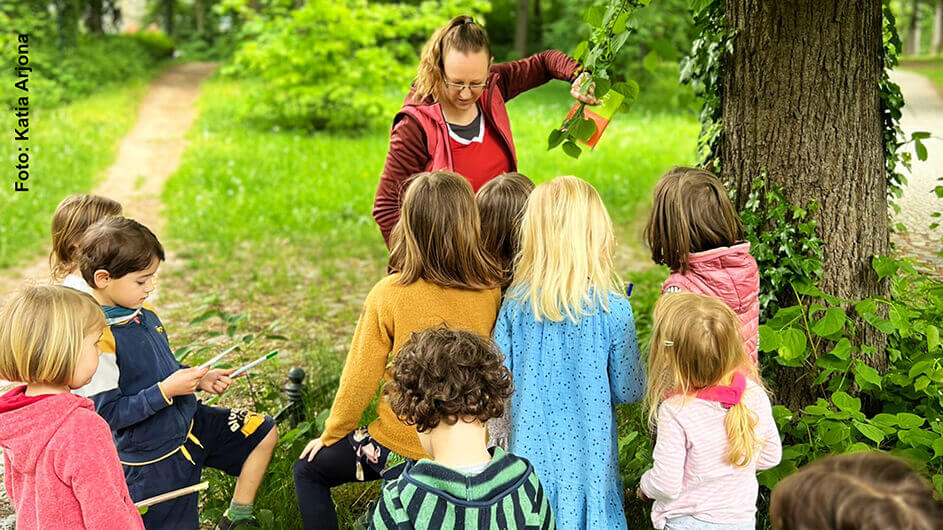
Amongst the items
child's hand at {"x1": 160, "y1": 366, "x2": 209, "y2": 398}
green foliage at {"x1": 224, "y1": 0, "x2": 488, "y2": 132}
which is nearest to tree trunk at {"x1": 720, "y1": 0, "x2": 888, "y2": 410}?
child's hand at {"x1": 160, "y1": 366, "x2": 209, "y2": 398}

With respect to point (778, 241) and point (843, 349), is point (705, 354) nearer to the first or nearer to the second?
point (843, 349)

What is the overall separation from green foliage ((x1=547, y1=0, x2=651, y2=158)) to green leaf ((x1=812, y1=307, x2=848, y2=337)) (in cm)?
111

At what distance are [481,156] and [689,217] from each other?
3.61 ft

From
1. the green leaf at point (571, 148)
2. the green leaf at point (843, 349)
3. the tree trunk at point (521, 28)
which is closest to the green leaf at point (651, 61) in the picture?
the green leaf at point (571, 148)

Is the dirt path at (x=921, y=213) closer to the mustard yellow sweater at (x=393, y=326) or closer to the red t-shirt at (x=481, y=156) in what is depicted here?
the red t-shirt at (x=481, y=156)

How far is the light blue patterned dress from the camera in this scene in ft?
8.89

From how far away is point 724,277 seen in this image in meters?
3.07

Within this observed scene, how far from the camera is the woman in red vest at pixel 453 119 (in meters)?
3.64

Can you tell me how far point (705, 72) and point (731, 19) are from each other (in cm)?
29

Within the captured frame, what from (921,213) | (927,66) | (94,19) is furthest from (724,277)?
(94,19)

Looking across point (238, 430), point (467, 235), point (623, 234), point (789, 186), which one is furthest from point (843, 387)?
point (623, 234)

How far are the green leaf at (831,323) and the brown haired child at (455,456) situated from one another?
1.56 metres

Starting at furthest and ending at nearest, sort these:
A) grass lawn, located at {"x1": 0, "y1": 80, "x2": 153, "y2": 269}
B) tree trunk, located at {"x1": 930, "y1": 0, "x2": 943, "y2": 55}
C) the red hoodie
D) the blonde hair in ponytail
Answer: tree trunk, located at {"x1": 930, "y1": 0, "x2": 943, "y2": 55} → grass lawn, located at {"x1": 0, "y1": 80, "x2": 153, "y2": 269} → the blonde hair in ponytail → the red hoodie

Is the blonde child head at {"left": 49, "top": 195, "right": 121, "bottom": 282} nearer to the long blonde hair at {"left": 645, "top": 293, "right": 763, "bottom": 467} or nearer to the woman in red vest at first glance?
the woman in red vest
